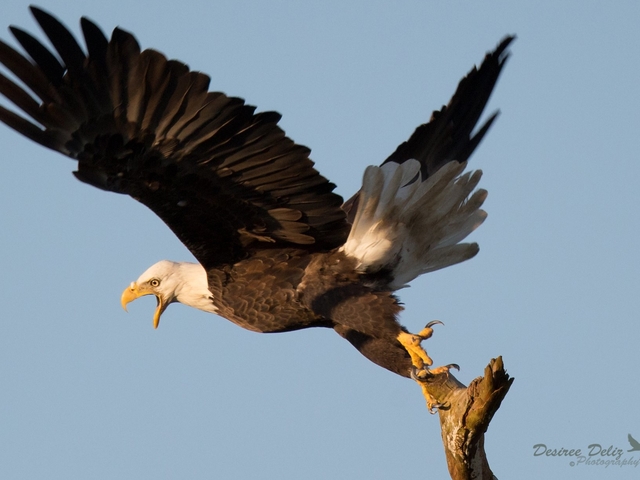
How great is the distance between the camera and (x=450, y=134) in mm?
6133

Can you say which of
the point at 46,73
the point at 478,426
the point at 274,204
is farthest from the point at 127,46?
the point at 478,426

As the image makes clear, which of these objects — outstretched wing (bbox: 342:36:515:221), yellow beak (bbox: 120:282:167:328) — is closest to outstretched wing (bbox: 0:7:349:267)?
yellow beak (bbox: 120:282:167:328)

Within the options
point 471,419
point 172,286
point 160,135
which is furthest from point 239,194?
point 471,419

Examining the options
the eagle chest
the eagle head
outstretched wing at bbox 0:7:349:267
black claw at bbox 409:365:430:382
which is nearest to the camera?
outstretched wing at bbox 0:7:349:267

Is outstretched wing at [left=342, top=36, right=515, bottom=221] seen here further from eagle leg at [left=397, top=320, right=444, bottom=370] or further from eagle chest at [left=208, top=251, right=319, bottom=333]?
eagle leg at [left=397, top=320, right=444, bottom=370]

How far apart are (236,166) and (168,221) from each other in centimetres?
51

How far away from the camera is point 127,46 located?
4.38 m

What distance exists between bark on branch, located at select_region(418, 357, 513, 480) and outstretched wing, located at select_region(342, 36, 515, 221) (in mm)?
1856

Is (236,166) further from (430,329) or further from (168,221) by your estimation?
(430,329)

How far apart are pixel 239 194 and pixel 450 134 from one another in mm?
1739

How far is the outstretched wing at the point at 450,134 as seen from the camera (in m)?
6.09

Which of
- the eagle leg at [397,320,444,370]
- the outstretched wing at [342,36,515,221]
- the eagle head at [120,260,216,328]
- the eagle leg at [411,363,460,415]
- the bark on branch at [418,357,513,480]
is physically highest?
the outstretched wing at [342,36,515,221]

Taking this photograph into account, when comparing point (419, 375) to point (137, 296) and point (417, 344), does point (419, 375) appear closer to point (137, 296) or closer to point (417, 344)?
point (417, 344)

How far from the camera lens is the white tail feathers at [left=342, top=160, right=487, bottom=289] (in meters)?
5.12
